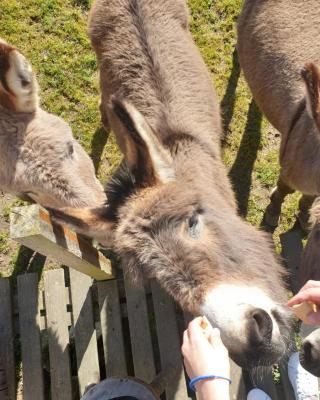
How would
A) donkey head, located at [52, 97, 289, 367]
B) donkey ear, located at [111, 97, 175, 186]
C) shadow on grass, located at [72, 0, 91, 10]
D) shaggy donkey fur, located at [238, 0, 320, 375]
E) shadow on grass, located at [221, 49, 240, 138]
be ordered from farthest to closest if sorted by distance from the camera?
1. shadow on grass, located at [72, 0, 91, 10]
2. shadow on grass, located at [221, 49, 240, 138]
3. shaggy donkey fur, located at [238, 0, 320, 375]
4. donkey ear, located at [111, 97, 175, 186]
5. donkey head, located at [52, 97, 289, 367]

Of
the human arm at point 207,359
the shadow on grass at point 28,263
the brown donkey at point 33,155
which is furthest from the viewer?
the shadow on grass at point 28,263

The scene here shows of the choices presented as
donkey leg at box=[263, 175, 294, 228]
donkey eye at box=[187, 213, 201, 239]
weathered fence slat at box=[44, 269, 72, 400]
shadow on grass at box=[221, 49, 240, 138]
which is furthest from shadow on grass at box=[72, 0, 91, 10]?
donkey eye at box=[187, 213, 201, 239]

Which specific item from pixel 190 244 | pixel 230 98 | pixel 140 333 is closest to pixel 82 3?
pixel 230 98

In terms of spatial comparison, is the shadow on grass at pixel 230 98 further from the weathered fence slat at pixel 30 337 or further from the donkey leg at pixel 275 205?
the weathered fence slat at pixel 30 337

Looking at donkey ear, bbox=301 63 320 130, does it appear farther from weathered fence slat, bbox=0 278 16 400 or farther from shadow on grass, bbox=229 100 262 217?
weathered fence slat, bbox=0 278 16 400

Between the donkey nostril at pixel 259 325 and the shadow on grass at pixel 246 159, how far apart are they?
8.36 ft

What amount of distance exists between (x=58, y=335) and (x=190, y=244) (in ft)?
6.41

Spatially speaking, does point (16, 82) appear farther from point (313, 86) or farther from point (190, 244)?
point (313, 86)

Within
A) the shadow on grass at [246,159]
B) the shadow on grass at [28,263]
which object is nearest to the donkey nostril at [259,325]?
the shadow on grass at [246,159]

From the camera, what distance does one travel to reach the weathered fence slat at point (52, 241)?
246 cm

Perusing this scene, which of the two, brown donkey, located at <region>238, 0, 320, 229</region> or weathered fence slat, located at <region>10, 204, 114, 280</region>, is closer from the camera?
weathered fence slat, located at <region>10, 204, 114, 280</region>

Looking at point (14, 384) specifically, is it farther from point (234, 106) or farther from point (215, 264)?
point (234, 106)

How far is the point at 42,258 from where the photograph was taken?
470cm

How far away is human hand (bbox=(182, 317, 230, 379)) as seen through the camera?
6.88ft
